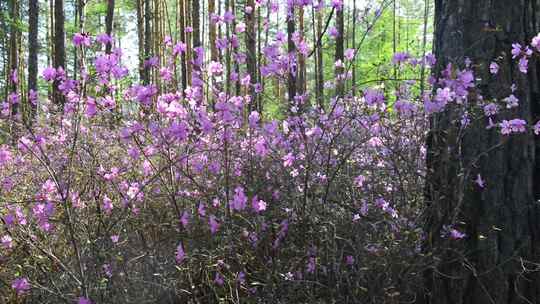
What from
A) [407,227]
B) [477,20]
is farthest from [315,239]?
[477,20]

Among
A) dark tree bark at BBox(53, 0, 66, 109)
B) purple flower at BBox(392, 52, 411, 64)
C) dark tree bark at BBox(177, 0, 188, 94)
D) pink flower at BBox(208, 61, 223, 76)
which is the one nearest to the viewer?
purple flower at BBox(392, 52, 411, 64)

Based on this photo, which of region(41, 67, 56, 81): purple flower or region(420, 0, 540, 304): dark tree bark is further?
region(41, 67, 56, 81): purple flower

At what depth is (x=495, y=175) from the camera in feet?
7.06

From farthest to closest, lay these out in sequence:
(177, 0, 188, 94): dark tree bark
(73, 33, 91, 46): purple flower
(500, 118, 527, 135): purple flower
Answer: (177, 0, 188, 94): dark tree bark, (73, 33, 91, 46): purple flower, (500, 118, 527, 135): purple flower

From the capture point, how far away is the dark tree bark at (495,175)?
2.15 m

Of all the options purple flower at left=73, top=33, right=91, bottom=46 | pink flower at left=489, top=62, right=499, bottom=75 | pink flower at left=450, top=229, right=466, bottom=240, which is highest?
purple flower at left=73, top=33, right=91, bottom=46

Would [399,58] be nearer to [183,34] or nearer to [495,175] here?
[495,175]

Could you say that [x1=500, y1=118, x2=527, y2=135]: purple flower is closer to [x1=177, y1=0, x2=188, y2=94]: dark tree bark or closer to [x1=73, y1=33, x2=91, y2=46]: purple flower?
[x1=73, y1=33, x2=91, y2=46]: purple flower

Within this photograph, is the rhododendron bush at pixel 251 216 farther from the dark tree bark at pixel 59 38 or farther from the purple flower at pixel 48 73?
the dark tree bark at pixel 59 38

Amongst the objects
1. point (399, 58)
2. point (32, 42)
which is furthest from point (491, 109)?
point (32, 42)

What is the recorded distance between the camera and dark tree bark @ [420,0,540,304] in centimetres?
215

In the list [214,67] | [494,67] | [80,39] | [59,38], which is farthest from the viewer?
[59,38]

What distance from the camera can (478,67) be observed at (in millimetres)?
2186

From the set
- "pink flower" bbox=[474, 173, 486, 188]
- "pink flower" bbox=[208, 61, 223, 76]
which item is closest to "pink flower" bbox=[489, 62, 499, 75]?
"pink flower" bbox=[474, 173, 486, 188]
